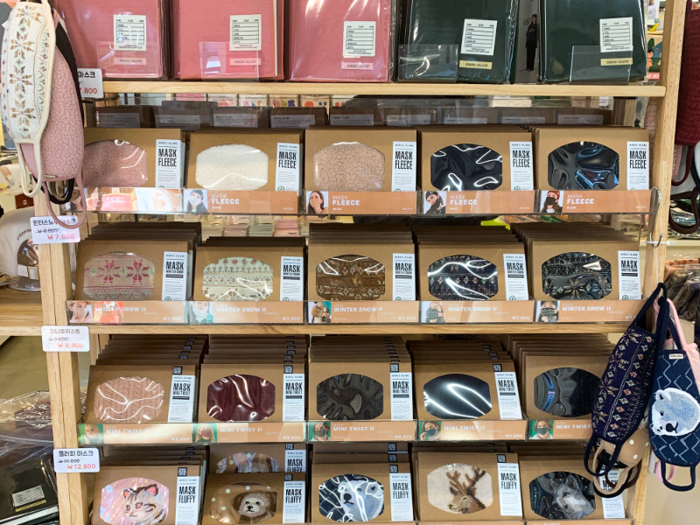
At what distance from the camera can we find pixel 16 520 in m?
1.94

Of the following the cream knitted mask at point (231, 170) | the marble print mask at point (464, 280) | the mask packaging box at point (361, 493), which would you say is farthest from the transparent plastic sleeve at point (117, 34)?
the mask packaging box at point (361, 493)

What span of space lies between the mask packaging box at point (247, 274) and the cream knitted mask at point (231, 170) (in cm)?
22

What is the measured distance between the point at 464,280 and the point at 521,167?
389mm

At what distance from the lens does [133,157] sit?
1.69m

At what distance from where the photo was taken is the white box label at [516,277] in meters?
1.80

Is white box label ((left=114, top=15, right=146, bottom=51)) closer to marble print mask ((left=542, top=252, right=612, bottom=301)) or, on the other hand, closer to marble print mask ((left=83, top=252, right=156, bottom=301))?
marble print mask ((left=83, top=252, right=156, bottom=301))

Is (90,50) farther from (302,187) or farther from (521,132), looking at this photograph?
(521,132)

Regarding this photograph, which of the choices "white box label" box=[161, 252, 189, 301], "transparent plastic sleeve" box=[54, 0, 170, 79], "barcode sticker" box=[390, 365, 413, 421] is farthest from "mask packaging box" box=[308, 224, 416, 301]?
"transparent plastic sleeve" box=[54, 0, 170, 79]

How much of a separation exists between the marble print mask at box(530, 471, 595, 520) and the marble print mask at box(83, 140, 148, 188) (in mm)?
1640

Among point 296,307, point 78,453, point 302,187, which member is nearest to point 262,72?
point 302,187

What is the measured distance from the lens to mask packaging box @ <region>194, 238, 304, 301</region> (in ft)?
5.87

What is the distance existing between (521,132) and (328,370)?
0.97 meters

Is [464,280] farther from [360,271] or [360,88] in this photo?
[360,88]

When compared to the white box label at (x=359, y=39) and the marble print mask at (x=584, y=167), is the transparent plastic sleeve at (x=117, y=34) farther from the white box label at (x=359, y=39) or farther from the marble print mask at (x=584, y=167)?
the marble print mask at (x=584, y=167)
